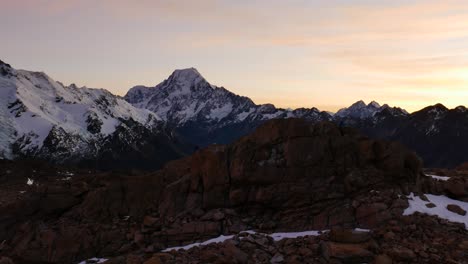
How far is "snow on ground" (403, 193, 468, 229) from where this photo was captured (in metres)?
21.6

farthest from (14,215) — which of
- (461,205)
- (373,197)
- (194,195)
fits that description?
(461,205)

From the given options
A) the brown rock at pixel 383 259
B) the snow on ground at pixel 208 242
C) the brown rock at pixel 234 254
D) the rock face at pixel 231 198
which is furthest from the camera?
the rock face at pixel 231 198

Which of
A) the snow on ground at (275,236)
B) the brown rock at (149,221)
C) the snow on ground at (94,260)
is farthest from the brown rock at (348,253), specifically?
the snow on ground at (94,260)

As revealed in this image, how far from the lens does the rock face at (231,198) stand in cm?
2275

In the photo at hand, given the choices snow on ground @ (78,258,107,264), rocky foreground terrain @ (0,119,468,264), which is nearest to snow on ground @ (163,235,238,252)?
rocky foreground terrain @ (0,119,468,264)

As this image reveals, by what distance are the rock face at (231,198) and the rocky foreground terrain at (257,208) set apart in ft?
0.18

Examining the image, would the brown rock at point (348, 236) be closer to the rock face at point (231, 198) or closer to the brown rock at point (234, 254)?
the rock face at point (231, 198)

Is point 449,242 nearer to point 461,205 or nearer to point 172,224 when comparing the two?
point 461,205

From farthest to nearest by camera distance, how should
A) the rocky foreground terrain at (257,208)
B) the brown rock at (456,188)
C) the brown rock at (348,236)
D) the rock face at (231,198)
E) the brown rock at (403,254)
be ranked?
the brown rock at (456,188)
the rock face at (231,198)
the rocky foreground terrain at (257,208)
the brown rock at (348,236)
the brown rock at (403,254)

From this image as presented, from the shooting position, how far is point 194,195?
24922mm

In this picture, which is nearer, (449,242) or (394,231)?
(449,242)

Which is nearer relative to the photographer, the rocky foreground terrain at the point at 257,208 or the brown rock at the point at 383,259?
the brown rock at the point at 383,259

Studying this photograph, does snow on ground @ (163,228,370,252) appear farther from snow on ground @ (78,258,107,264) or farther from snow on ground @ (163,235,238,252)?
snow on ground @ (78,258,107,264)

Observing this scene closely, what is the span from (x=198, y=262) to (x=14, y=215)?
12435 mm
